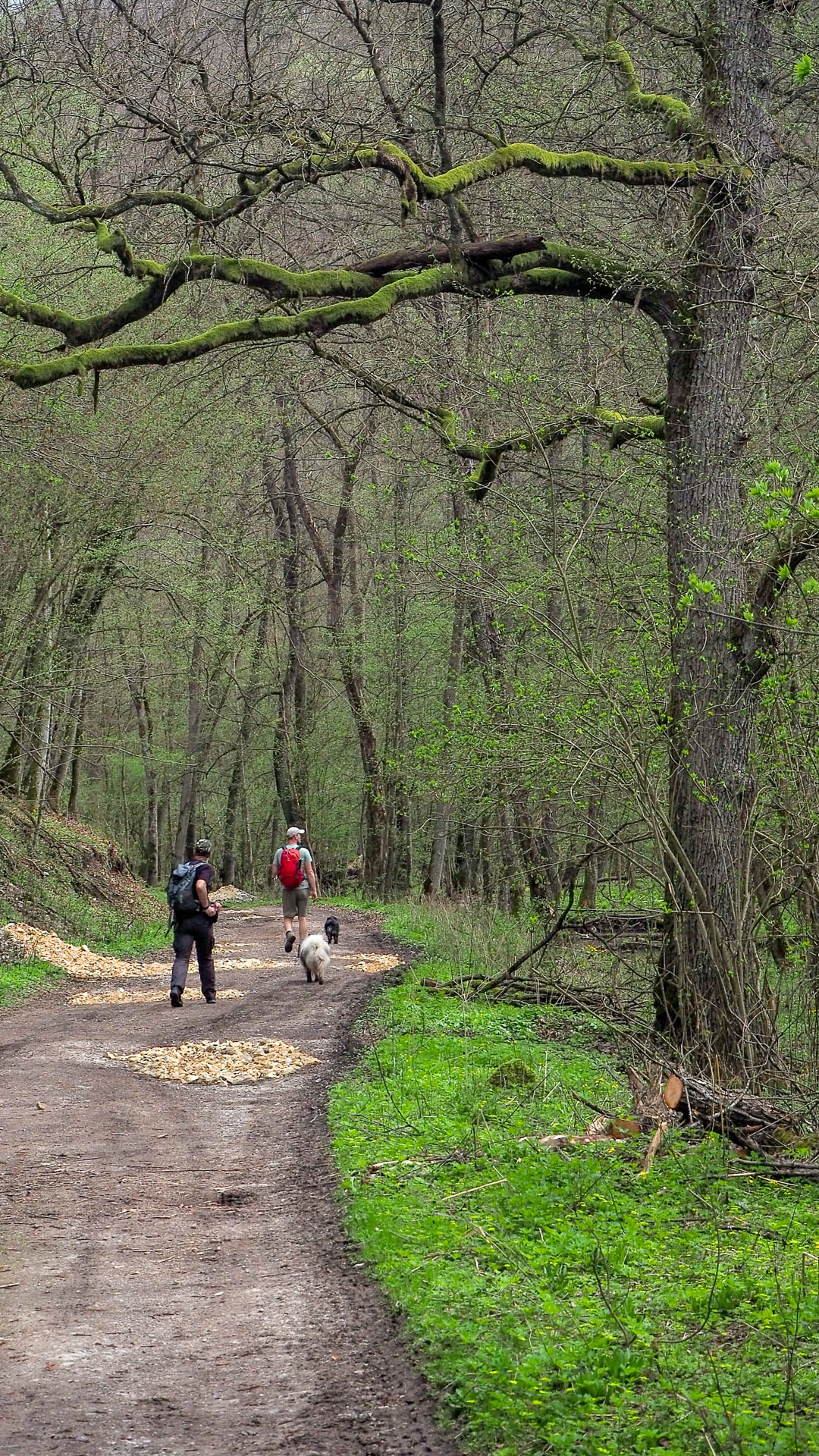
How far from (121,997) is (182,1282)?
10392mm

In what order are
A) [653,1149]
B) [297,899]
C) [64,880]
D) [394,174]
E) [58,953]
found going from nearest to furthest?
[653,1149] < [394,174] < [58,953] < [297,899] < [64,880]

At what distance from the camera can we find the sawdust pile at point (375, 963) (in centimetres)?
1873

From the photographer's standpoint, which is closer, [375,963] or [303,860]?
[303,860]

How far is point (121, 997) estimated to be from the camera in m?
16.3

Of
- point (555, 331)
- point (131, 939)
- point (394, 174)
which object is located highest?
point (555, 331)

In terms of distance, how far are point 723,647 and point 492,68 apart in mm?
5882

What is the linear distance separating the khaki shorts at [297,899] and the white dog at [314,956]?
1.78 m

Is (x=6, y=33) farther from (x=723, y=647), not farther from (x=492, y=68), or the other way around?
(x=723, y=647)

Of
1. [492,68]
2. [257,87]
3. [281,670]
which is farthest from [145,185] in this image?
[281,670]

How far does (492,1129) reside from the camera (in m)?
8.41

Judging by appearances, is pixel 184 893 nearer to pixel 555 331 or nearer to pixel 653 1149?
pixel 555 331

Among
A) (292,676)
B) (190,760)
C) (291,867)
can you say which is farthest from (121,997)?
(292,676)

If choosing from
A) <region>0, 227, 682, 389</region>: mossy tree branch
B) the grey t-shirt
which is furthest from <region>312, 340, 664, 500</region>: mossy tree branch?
the grey t-shirt

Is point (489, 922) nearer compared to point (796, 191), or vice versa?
point (796, 191)
